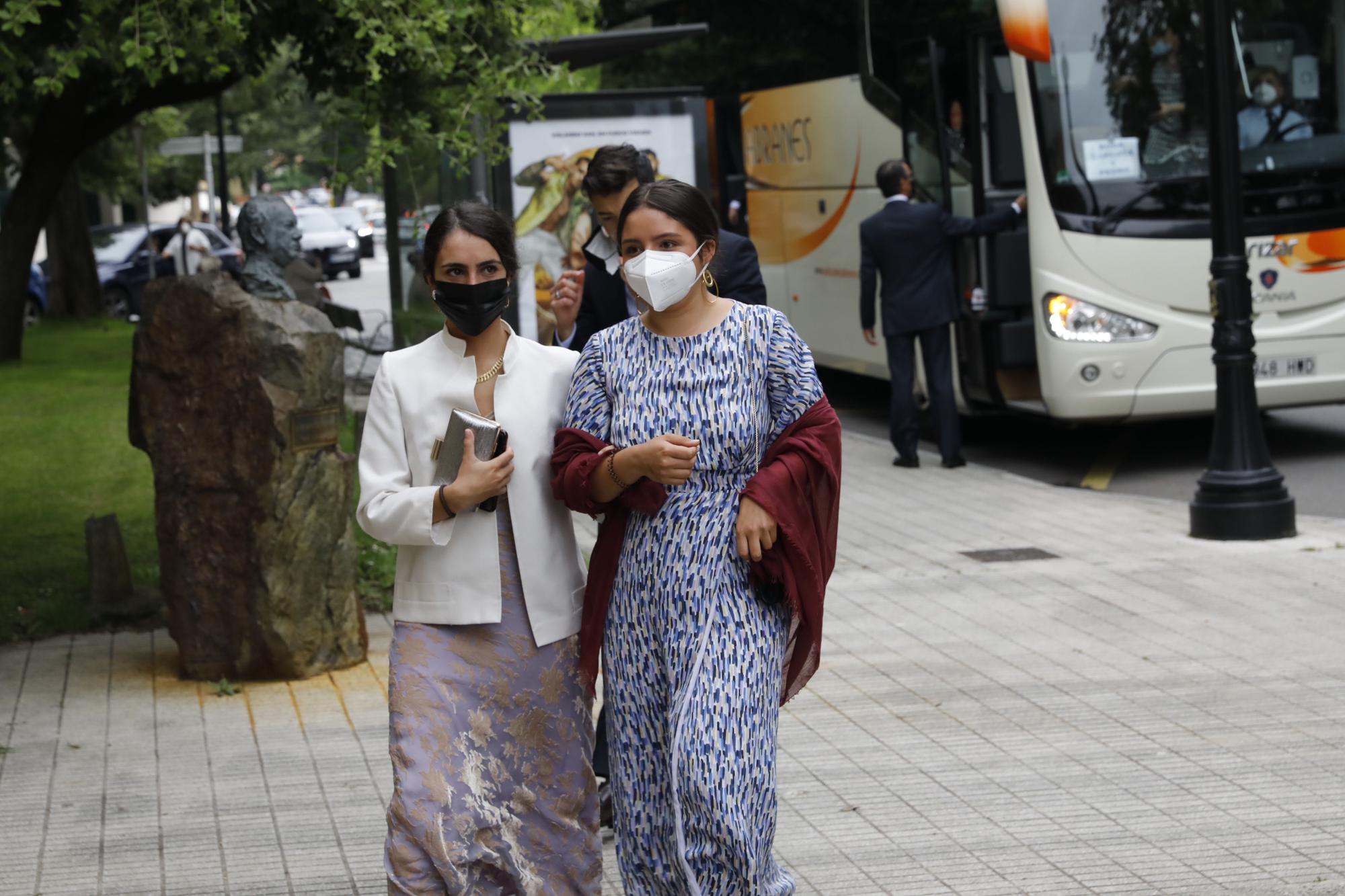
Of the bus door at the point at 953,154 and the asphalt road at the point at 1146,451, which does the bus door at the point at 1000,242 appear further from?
the asphalt road at the point at 1146,451

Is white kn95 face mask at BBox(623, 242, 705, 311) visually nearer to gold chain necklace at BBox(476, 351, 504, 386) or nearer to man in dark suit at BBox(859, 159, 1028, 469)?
gold chain necklace at BBox(476, 351, 504, 386)

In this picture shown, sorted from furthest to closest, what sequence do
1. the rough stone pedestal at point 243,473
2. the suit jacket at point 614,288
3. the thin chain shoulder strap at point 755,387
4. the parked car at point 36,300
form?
the parked car at point 36,300 < the rough stone pedestal at point 243,473 < the suit jacket at point 614,288 < the thin chain shoulder strap at point 755,387

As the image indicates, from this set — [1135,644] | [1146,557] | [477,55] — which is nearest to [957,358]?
[1146,557]

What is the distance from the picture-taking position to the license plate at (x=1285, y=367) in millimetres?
11617

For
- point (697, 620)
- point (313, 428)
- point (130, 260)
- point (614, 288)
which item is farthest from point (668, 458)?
point (130, 260)

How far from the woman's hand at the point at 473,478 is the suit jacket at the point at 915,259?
28.4 feet

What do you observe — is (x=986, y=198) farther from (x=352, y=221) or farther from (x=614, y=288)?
(x=352, y=221)

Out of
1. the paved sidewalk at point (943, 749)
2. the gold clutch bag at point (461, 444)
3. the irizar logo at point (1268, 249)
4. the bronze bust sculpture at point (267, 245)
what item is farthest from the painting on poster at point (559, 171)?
the gold clutch bag at point (461, 444)

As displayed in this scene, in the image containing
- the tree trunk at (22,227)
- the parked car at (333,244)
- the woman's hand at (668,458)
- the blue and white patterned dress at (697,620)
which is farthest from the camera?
the parked car at (333,244)

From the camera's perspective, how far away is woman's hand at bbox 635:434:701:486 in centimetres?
356

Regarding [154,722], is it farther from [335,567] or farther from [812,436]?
[812,436]

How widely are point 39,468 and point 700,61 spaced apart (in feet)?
23.3

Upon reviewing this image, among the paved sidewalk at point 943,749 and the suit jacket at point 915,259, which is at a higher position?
the suit jacket at point 915,259

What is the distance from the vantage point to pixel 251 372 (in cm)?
698
